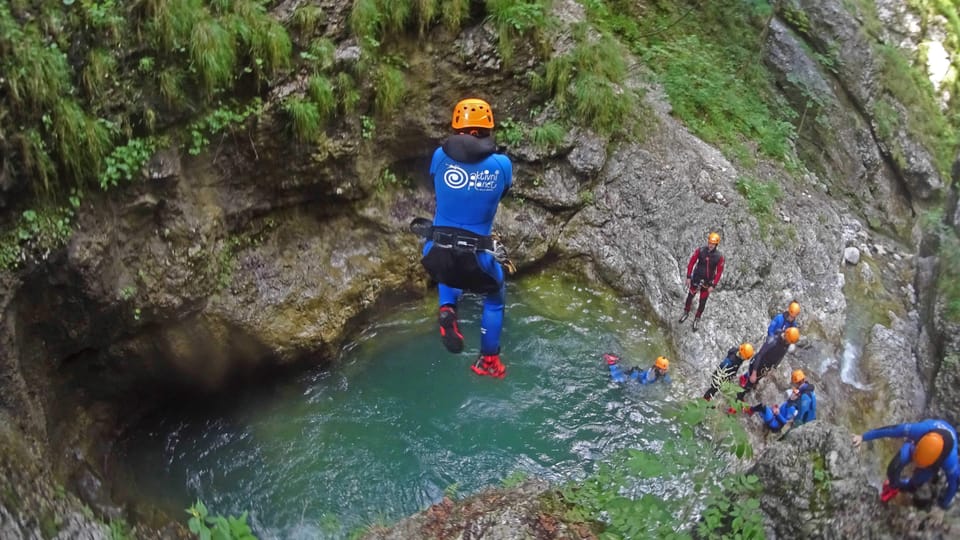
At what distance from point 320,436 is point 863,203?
9839 millimetres

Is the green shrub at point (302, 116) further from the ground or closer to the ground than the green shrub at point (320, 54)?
closer to the ground

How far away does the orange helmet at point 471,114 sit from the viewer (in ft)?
16.5

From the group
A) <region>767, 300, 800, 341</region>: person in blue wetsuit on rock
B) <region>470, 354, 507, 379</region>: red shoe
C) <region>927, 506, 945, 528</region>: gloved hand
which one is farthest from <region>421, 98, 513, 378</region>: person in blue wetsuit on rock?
<region>767, 300, 800, 341</region>: person in blue wetsuit on rock

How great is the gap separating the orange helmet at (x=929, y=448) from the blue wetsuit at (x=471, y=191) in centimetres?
409

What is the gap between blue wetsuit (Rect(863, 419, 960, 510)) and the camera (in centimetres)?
588

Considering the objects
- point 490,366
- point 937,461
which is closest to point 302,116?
point 490,366

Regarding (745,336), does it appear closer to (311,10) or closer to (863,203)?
(863,203)

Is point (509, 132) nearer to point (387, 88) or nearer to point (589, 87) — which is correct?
point (589, 87)

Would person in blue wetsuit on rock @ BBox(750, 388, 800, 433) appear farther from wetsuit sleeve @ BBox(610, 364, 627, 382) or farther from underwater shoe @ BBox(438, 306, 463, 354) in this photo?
underwater shoe @ BBox(438, 306, 463, 354)

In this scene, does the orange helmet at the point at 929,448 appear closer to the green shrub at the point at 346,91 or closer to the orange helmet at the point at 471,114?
the orange helmet at the point at 471,114

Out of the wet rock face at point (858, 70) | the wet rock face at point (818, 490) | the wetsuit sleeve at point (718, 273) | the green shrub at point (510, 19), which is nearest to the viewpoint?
the wet rock face at point (818, 490)

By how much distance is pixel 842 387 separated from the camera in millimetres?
8406

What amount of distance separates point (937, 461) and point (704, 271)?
2.97 meters

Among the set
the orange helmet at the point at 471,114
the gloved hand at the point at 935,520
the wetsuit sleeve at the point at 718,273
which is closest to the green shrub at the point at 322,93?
the orange helmet at the point at 471,114
